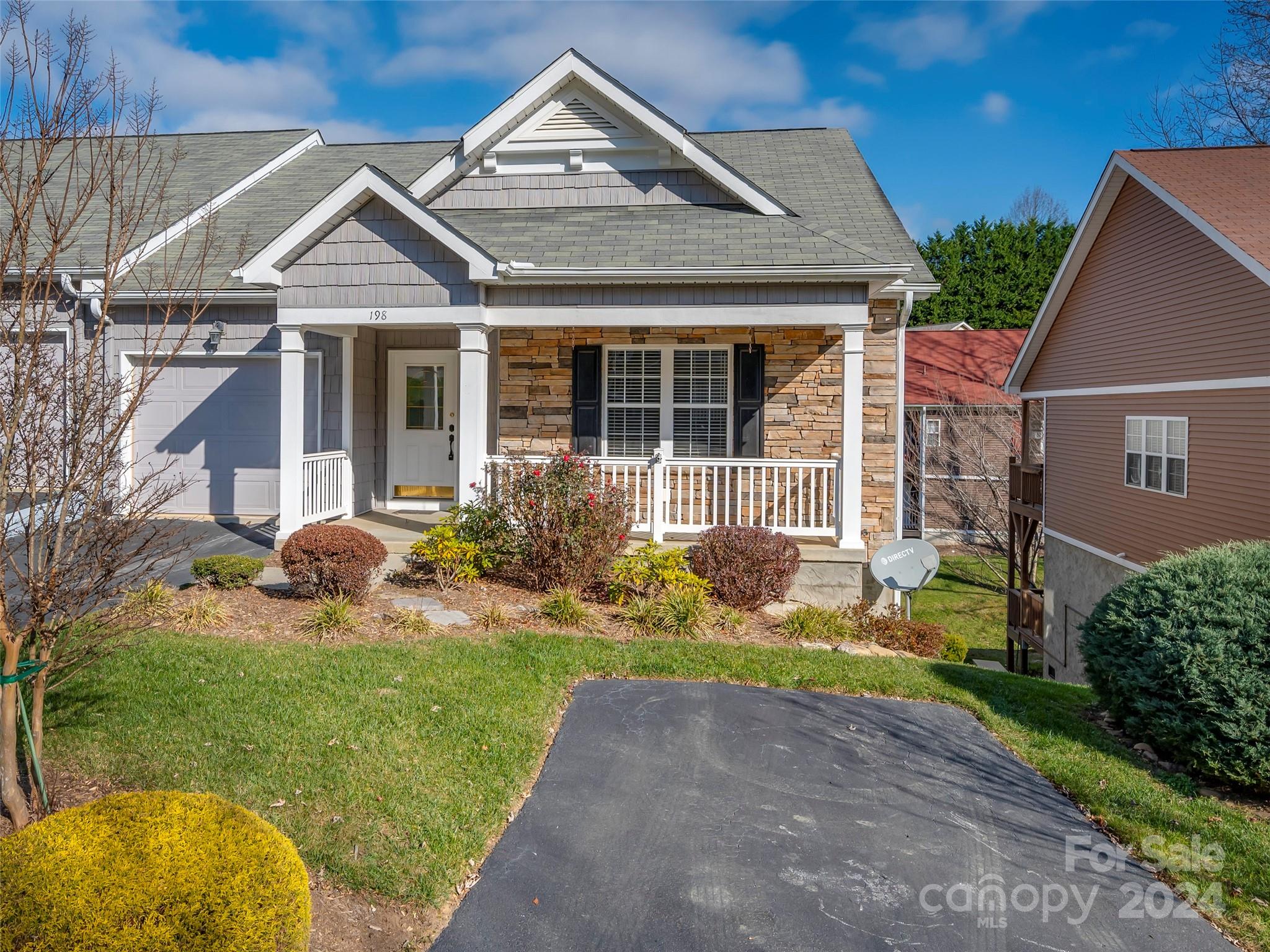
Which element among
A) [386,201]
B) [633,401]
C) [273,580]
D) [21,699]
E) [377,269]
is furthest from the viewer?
[633,401]

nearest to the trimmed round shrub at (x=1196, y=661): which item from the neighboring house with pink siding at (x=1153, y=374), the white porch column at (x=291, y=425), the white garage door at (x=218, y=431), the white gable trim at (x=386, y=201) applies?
the neighboring house with pink siding at (x=1153, y=374)

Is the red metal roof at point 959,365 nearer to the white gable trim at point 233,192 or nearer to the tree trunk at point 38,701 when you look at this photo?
the white gable trim at point 233,192

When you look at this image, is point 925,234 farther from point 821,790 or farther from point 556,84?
point 821,790

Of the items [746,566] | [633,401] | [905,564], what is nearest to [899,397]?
[905,564]

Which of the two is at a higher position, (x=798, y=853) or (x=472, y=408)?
(x=472, y=408)

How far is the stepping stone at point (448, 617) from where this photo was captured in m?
7.03

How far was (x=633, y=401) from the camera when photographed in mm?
10734

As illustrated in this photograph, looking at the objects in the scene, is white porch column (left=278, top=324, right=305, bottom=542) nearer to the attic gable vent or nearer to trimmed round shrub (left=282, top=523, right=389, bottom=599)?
trimmed round shrub (left=282, top=523, right=389, bottom=599)

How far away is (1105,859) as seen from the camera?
3.88 m

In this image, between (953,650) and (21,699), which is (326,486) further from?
(953,650)

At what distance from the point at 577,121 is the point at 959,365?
14.2 meters

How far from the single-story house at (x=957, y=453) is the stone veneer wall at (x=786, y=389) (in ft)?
30.7

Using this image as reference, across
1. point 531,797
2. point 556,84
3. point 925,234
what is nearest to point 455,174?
point 556,84

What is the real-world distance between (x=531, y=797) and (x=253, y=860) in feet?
5.64
